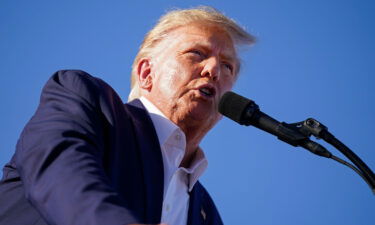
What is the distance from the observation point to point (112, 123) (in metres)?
2.05

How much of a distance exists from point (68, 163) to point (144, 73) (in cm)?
200

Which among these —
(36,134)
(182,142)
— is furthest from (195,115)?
(36,134)

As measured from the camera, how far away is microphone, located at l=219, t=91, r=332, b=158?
1.85 metres

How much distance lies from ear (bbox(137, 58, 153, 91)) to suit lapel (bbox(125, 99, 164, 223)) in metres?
0.57

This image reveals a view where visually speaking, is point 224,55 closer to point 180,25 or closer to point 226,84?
point 226,84

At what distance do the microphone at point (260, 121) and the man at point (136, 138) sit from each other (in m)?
0.47

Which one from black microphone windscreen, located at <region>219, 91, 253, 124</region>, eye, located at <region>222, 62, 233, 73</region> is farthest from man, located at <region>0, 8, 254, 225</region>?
black microphone windscreen, located at <region>219, 91, 253, 124</region>

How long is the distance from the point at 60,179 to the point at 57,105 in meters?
0.57

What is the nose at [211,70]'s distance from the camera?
3041 mm

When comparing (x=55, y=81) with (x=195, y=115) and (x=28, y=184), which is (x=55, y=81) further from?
(x=195, y=115)

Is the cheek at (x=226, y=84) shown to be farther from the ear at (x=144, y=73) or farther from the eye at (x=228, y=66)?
the ear at (x=144, y=73)

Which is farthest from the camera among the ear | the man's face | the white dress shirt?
the ear

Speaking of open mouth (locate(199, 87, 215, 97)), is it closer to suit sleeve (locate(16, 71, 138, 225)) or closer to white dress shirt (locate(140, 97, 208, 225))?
white dress shirt (locate(140, 97, 208, 225))

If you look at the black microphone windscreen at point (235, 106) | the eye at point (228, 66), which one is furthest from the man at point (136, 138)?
the black microphone windscreen at point (235, 106)
